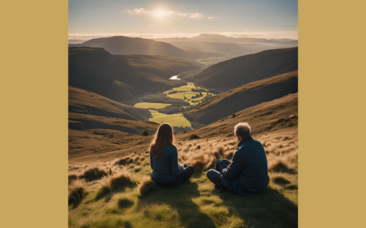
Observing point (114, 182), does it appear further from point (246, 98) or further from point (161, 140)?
point (246, 98)

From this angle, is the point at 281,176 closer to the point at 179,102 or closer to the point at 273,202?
the point at 273,202

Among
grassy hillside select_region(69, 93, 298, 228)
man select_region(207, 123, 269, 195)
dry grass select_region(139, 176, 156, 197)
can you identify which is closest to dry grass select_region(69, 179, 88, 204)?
grassy hillside select_region(69, 93, 298, 228)

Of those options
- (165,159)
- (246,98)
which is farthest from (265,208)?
(246,98)

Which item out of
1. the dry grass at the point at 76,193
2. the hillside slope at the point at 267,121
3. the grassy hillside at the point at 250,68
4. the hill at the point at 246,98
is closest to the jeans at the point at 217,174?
the dry grass at the point at 76,193

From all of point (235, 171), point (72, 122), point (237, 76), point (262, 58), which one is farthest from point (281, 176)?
point (262, 58)

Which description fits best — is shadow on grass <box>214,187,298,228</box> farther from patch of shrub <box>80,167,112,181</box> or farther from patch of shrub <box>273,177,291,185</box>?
patch of shrub <box>80,167,112,181</box>
